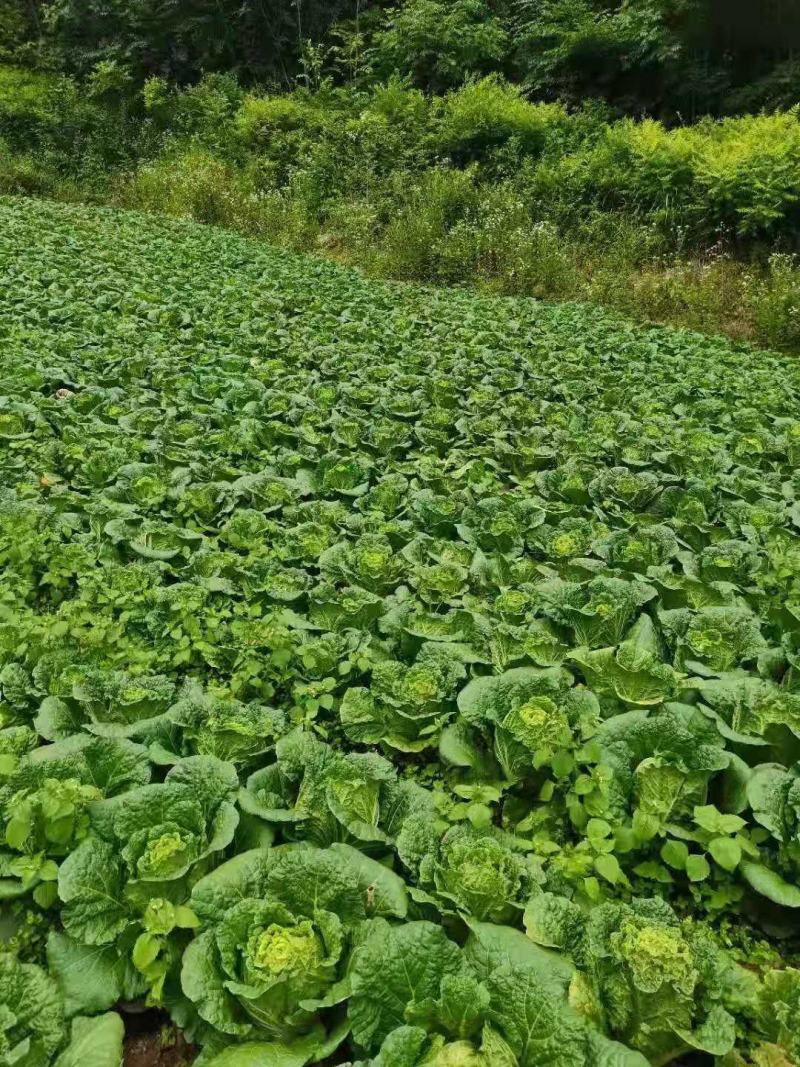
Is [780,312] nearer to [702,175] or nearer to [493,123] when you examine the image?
[702,175]

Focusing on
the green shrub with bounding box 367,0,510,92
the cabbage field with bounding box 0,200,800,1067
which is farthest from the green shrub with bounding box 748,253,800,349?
the green shrub with bounding box 367,0,510,92

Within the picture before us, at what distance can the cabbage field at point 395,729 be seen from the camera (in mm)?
1505

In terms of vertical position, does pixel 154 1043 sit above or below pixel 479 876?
below

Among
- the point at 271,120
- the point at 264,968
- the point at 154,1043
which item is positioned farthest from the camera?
the point at 271,120

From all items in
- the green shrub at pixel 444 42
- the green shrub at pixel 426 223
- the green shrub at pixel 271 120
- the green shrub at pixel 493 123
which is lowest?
the green shrub at pixel 426 223

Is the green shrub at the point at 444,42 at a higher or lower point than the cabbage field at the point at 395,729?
higher

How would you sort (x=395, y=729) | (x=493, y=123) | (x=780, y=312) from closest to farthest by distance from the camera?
1. (x=395, y=729)
2. (x=780, y=312)
3. (x=493, y=123)

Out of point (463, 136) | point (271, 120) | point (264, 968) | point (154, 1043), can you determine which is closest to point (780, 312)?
point (463, 136)

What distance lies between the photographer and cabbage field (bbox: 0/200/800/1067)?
1.50 m

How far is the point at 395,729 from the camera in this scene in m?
2.30

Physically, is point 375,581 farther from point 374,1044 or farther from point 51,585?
point 374,1044

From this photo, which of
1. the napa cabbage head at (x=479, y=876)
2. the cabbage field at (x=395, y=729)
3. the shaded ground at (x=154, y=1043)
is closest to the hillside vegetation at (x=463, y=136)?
the cabbage field at (x=395, y=729)

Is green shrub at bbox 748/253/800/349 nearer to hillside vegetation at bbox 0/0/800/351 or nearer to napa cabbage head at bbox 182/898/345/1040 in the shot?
hillside vegetation at bbox 0/0/800/351

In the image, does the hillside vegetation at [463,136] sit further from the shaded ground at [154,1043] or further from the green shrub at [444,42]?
the shaded ground at [154,1043]
